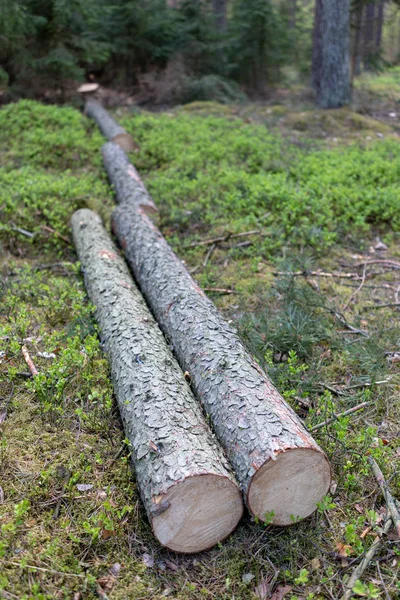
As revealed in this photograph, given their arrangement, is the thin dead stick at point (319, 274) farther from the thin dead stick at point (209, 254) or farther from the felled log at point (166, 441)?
the felled log at point (166, 441)

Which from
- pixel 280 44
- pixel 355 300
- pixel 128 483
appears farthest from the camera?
pixel 280 44

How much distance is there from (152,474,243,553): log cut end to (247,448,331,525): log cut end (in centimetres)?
13

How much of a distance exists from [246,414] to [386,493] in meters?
0.99

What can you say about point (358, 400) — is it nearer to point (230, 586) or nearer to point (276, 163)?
point (230, 586)

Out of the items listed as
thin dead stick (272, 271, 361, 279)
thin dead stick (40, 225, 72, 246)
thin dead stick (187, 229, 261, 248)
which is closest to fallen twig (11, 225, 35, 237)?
thin dead stick (40, 225, 72, 246)

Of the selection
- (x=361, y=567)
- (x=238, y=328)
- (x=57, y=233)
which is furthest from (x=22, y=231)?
(x=361, y=567)

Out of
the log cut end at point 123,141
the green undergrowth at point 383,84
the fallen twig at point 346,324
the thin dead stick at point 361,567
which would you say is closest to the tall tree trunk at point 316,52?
the green undergrowth at point 383,84

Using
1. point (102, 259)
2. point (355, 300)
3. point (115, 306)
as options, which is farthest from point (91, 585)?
point (355, 300)

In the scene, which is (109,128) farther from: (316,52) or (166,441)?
(166,441)

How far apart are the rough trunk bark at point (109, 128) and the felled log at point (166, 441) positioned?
595 centimetres

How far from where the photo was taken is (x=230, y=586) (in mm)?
2545

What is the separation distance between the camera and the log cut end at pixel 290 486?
262cm

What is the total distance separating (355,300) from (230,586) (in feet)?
10.8

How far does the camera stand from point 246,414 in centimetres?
288
